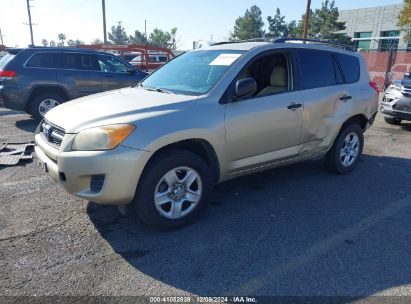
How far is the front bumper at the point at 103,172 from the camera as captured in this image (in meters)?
3.00

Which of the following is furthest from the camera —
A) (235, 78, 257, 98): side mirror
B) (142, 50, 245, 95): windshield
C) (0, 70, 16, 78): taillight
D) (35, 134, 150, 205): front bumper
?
(0, 70, 16, 78): taillight

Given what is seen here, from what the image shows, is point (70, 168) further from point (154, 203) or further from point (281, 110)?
point (281, 110)

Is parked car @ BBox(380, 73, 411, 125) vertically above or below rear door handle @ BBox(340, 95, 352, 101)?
below

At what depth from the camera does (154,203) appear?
3.31 m

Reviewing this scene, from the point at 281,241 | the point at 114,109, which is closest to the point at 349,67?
the point at 281,241

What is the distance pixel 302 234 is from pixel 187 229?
1.13 meters

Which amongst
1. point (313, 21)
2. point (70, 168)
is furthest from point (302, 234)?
Answer: point (313, 21)

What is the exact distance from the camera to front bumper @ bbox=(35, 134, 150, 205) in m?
3.00

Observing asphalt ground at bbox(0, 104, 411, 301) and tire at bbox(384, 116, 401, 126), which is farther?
tire at bbox(384, 116, 401, 126)

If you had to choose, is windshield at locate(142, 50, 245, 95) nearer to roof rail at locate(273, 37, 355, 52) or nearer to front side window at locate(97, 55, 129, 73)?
roof rail at locate(273, 37, 355, 52)

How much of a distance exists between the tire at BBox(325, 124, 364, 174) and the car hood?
2540 mm

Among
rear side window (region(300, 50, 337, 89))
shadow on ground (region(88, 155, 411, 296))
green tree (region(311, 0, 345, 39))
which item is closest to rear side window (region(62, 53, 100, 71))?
shadow on ground (region(88, 155, 411, 296))

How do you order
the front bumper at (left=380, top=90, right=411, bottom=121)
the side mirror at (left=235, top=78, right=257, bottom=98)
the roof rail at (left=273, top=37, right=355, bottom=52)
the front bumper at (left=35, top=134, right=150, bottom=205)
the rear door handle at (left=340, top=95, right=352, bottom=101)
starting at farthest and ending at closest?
the front bumper at (left=380, top=90, right=411, bottom=121) < the rear door handle at (left=340, top=95, right=352, bottom=101) < the roof rail at (left=273, top=37, right=355, bottom=52) < the side mirror at (left=235, top=78, right=257, bottom=98) < the front bumper at (left=35, top=134, right=150, bottom=205)

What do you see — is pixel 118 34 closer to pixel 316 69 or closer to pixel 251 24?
pixel 251 24
